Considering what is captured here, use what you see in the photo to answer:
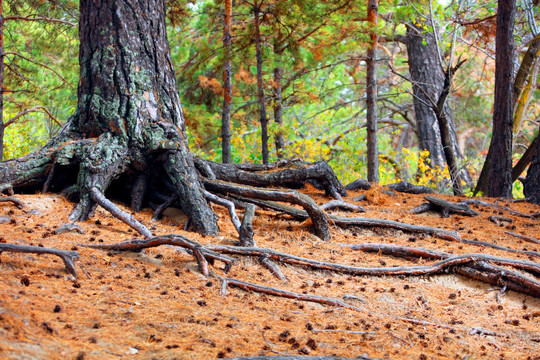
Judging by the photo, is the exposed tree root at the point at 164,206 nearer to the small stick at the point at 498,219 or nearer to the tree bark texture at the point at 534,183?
the small stick at the point at 498,219

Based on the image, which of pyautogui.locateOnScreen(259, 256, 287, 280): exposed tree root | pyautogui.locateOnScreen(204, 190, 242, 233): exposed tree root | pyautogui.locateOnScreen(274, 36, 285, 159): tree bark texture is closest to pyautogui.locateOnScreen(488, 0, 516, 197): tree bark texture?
pyautogui.locateOnScreen(274, 36, 285, 159): tree bark texture

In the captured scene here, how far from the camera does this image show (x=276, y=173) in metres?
7.32

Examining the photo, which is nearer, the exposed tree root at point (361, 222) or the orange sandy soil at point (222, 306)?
the orange sandy soil at point (222, 306)

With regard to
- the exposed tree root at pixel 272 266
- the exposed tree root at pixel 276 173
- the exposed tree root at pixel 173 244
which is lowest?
the exposed tree root at pixel 272 266

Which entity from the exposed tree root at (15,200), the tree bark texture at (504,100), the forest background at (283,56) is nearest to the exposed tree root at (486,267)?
the exposed tree root at (15,200)

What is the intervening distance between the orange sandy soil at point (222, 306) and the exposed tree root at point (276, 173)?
0.93 m

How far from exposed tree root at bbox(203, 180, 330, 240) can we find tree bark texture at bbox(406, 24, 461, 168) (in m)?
8.96

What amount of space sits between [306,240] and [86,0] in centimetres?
411

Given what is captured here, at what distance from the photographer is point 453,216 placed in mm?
7805

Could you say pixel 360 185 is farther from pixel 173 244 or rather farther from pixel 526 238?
pixel 173 244

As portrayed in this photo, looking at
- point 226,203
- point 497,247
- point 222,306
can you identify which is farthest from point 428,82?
point 222,306

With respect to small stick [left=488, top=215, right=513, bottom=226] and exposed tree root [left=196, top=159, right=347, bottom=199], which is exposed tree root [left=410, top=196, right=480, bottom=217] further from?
exposed tree root [left=196, top=159, right=347, bottom=199]

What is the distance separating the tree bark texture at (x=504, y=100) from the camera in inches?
373

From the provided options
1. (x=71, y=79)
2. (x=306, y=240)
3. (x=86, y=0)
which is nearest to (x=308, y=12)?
(x=86, y=0)
